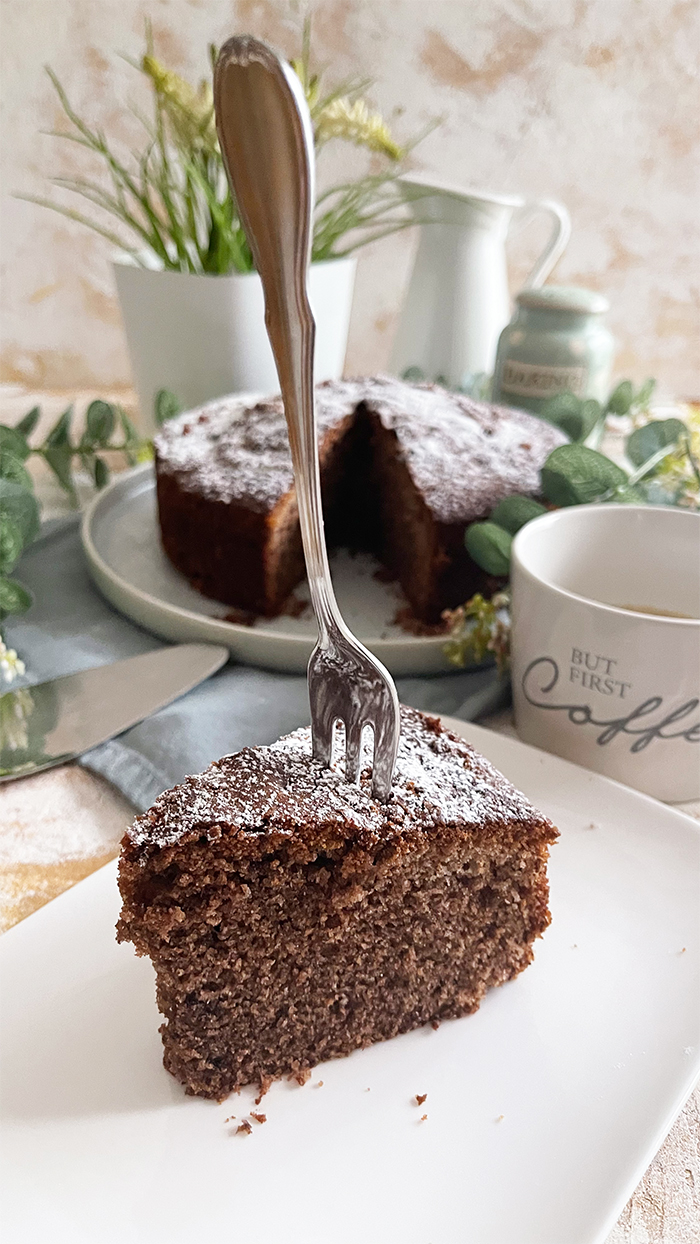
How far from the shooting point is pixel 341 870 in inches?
39.7

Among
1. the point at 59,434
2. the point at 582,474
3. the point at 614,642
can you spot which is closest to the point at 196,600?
the point at 59,434

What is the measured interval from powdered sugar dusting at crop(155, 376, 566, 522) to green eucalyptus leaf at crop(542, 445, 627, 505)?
0.46 feet

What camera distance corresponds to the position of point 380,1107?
0.96 m

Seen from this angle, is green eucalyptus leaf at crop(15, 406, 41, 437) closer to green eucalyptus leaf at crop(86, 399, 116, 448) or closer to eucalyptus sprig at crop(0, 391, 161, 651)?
eucalyptus sprig at crop(0, 391, 161, 651)

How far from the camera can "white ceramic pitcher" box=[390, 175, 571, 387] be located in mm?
2494

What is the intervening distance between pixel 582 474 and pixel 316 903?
3.31ft

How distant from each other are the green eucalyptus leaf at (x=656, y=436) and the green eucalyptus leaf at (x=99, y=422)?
1.24 m

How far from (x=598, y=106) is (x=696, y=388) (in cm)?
109

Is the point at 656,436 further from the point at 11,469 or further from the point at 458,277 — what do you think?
the point at 11,469

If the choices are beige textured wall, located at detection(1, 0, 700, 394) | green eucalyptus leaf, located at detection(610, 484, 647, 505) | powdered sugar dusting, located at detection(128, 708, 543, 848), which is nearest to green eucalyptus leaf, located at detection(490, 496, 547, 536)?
green eucalyptus leaf, located at detection(610, 484, 647, 505)

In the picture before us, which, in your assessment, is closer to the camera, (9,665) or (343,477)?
(9,665)

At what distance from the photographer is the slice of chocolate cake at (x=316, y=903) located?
974 mm

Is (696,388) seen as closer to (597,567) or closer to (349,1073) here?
(597,567)

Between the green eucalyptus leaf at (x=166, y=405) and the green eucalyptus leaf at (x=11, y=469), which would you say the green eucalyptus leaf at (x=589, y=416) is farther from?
the green eucalyptus leaf at (x=11, y=469)
